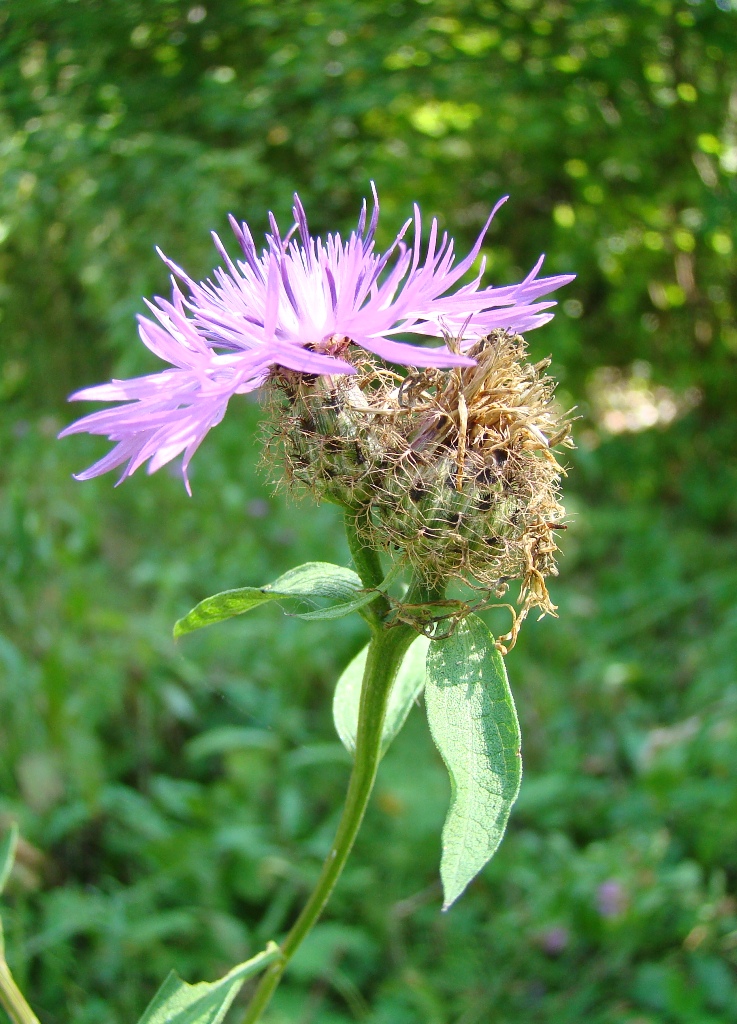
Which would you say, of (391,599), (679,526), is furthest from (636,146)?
(391,599)

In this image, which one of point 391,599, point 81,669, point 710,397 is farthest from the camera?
point 710,397

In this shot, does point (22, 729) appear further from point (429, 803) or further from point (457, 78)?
point (457, 78)

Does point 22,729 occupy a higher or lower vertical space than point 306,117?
lower

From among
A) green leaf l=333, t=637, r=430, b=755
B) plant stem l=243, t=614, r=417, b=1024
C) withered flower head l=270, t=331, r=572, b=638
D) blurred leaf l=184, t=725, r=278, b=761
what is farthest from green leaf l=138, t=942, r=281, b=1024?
blurred leaf l=184, t=725, r=278, b=761

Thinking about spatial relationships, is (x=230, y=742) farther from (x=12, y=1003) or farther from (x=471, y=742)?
(x=471, y=742)

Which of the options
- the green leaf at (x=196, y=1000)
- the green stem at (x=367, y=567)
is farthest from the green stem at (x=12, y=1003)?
the green stem at (x=367, y=567)

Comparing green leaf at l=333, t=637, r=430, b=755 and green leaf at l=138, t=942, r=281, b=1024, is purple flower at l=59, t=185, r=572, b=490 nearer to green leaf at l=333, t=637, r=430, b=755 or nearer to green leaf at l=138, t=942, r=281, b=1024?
green leaf at l=333, t=637, r=430, b=755
